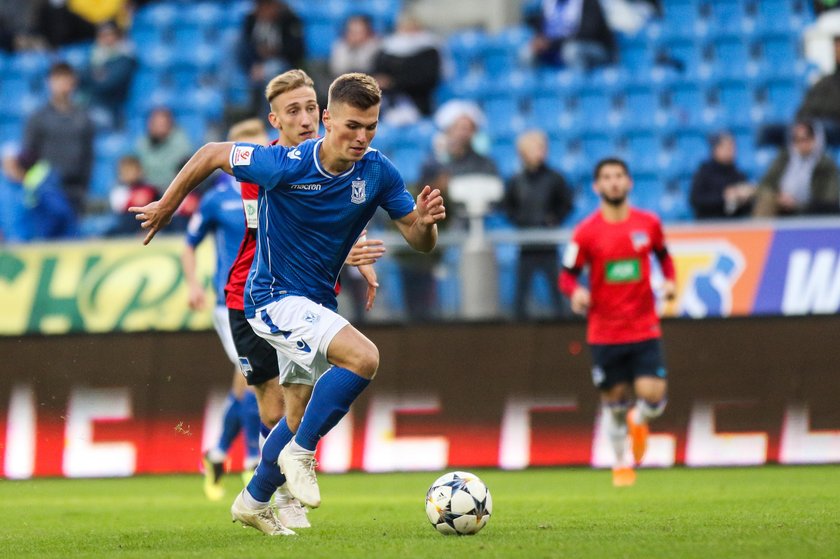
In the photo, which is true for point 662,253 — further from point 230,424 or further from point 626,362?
point 230,424

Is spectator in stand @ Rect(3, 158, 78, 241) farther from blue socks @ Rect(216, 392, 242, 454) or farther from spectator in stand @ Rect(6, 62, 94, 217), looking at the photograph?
blue socks @ Rect(216, 392, 242, 454)

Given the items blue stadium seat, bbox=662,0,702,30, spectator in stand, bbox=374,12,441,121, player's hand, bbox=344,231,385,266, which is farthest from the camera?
blue stadium seat, bbox=662,0,702,30

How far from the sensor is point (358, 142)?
7.01 metres

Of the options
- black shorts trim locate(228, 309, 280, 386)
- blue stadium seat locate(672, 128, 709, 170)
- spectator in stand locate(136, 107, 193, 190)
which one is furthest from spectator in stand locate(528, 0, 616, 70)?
black shorts trim locate(228, 309, 280, 386)

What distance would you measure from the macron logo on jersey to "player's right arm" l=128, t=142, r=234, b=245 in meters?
0.03

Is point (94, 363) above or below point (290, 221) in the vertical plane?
below

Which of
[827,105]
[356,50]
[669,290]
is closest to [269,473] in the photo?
[669,290]

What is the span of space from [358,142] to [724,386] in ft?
22.3

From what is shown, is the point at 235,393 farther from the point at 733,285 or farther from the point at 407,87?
the point at 407,87

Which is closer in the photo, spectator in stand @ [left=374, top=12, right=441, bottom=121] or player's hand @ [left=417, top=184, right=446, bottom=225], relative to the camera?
player's hand @ [left=417, top=184, right=446, bottom=225]

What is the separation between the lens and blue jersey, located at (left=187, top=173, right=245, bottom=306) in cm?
1026

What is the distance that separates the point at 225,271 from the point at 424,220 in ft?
11.7

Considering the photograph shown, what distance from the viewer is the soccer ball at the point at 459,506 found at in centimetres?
716

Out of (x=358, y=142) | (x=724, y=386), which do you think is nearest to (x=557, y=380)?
(x=724, y=386)
